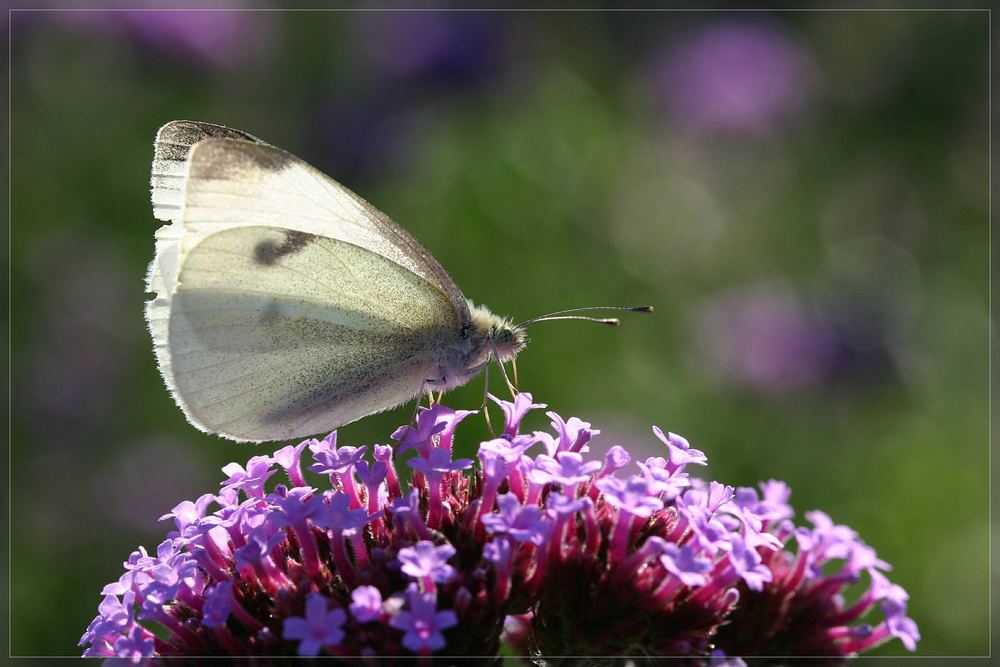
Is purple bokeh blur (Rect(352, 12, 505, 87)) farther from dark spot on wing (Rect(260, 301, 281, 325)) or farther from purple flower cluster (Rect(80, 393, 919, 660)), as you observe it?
purple flower cluster (Rect(80, 393, 919, 660))

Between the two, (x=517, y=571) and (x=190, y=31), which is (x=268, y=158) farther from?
(x=190, y=31)

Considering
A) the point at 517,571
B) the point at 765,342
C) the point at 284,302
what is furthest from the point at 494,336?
the point at 765,342

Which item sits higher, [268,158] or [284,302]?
[268,158]

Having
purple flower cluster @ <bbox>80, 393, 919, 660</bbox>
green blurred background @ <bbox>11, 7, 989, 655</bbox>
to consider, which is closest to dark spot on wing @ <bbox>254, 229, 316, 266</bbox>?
purple flower cluster @ <bbox>80, 393, 919, 660</bbox>

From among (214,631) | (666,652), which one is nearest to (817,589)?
(666,652)

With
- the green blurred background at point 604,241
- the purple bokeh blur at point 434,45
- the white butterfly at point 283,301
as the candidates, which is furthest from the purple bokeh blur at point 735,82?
the white butterfly at point 283,301

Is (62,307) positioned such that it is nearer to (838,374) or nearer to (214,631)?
(214,631)
